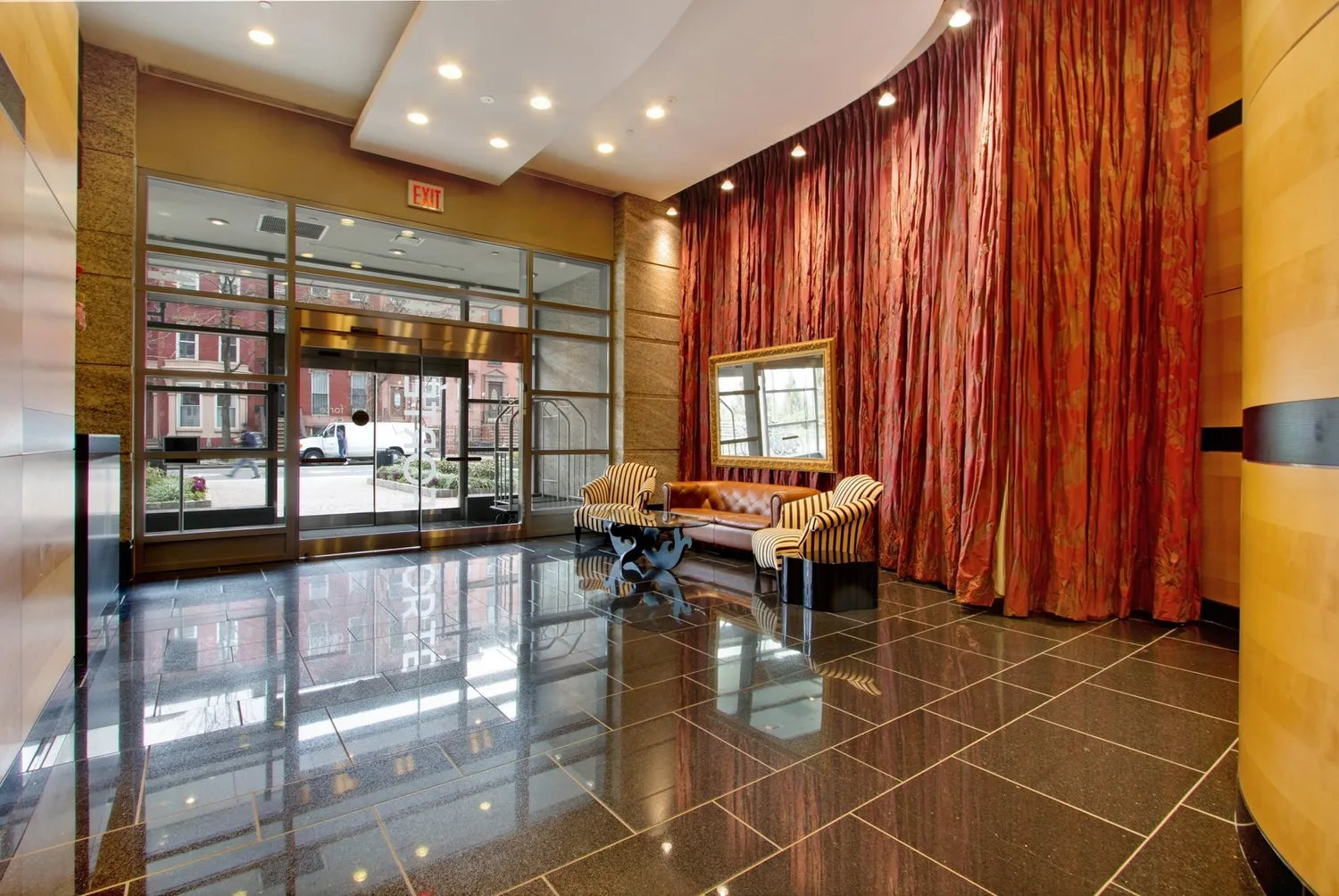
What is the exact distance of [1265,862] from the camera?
181 centimetres

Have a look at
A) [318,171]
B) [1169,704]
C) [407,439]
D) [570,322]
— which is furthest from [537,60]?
[1169,704]

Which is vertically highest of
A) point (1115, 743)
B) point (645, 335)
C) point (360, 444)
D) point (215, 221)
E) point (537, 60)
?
point (537, 60)

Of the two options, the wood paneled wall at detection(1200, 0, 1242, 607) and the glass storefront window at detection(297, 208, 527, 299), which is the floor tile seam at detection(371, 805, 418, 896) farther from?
the glass storefront window at detection(297, 208, 527, 299)

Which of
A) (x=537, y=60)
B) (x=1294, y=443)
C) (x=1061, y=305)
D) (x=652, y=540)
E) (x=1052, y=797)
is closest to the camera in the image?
(x=1294, y=443)

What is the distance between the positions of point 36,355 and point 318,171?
4742mm

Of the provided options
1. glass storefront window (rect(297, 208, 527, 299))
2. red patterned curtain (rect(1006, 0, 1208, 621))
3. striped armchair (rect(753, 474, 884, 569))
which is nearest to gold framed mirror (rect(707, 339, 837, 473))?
striped armchair (rect(753, 474, 884, 569))

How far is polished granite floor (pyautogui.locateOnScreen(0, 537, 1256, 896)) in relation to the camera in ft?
6.13

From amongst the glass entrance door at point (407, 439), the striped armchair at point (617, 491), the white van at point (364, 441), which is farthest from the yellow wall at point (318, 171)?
the striped armchair at point (617, 491)

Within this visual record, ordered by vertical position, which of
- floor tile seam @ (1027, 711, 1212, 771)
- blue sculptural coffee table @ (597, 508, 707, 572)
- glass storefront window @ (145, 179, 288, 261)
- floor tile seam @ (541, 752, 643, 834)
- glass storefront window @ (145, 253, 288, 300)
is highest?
glass storefront window @ (145, 179, 288, 261)

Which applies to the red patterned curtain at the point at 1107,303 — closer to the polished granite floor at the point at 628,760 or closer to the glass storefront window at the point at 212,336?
the polished granite floor at the point at 628,760

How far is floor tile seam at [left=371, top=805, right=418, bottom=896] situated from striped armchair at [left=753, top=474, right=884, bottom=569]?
11.5 ft

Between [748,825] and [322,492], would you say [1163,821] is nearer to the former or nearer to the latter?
[748,825]

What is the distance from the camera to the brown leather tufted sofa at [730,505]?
6.58 meters

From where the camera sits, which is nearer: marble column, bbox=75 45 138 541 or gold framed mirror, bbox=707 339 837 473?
marble column, bbox=75 45 138 541
